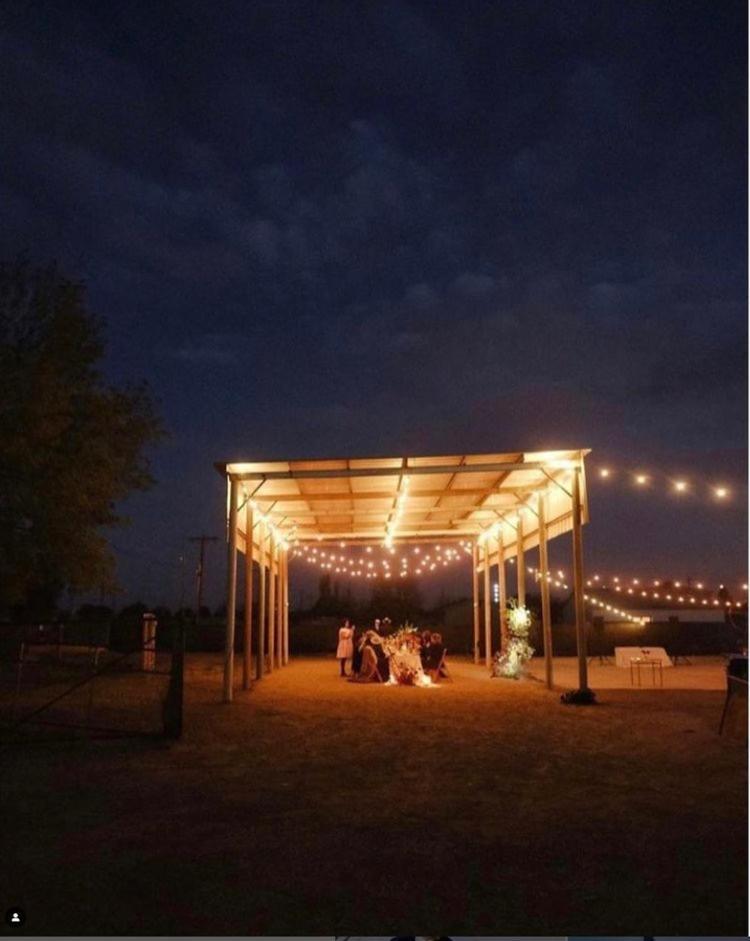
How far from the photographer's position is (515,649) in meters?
14.5

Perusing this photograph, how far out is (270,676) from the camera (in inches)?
618

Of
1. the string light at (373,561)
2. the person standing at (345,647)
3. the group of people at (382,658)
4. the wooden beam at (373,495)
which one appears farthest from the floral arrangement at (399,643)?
the string light at (373,561)

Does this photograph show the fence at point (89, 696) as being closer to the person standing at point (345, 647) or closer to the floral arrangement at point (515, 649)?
the person standing at point (345, 647)

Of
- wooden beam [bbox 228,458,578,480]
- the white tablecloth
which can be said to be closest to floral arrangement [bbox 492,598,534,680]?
the white tablecloth

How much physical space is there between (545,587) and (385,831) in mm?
8804

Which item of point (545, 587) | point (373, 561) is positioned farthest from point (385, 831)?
point (373, 561)

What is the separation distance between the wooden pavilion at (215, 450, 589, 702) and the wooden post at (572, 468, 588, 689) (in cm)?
2

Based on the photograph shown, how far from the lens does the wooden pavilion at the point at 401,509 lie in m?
11.5

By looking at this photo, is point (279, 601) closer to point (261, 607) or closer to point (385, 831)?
→ point (261, 607)

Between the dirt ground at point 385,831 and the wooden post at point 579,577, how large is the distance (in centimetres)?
220

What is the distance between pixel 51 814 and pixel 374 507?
10973 millimetres

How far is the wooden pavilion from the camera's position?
37.6 feet

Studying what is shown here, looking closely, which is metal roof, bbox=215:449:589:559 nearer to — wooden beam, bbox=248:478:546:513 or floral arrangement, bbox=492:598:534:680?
wooden beam, bbox=248:478:546:513

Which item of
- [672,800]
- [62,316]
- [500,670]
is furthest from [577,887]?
[62,316]
